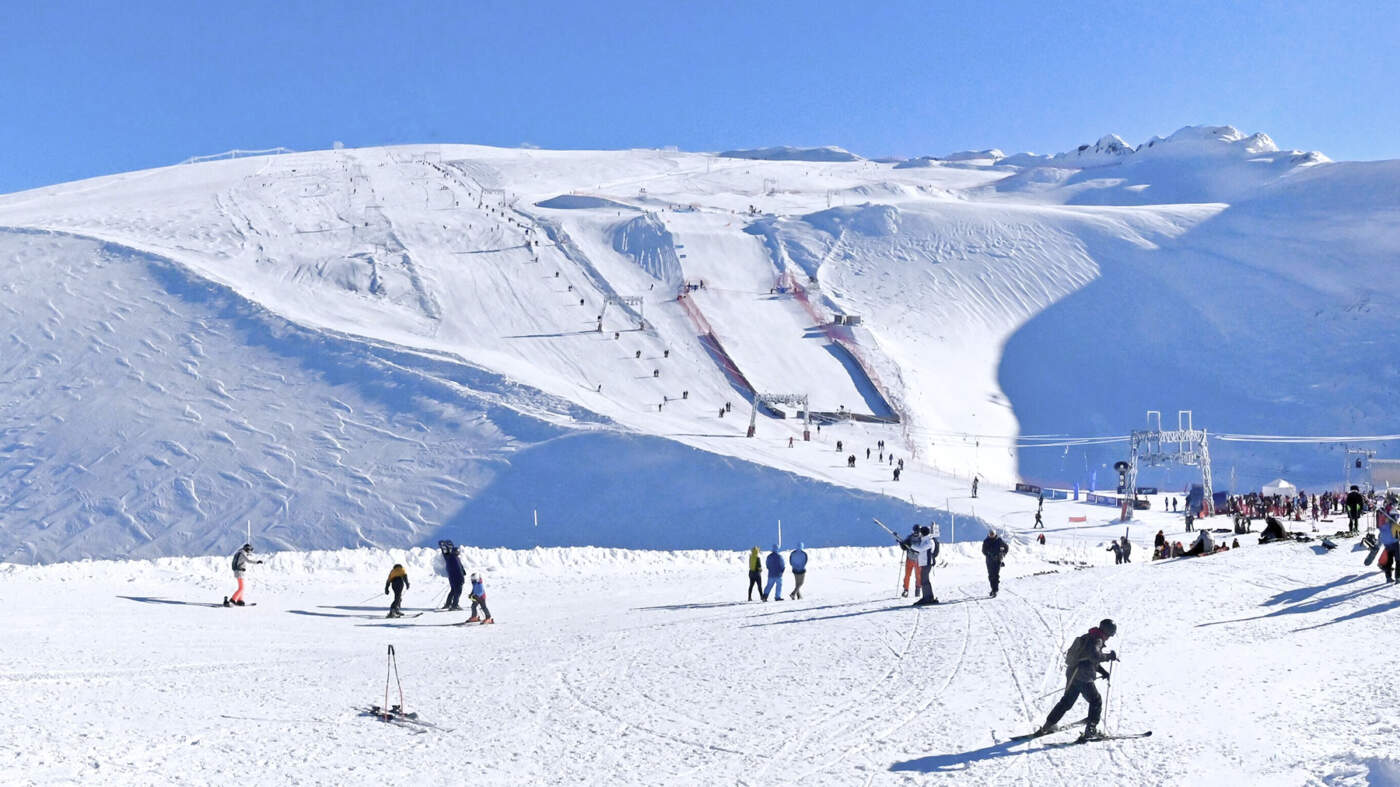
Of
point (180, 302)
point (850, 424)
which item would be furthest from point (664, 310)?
point (180, 302)

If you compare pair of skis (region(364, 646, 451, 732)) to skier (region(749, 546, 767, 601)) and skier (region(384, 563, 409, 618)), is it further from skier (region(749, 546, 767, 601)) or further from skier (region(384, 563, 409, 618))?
skier (region(749, 546, 767, 601))

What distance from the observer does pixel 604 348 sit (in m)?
47.3

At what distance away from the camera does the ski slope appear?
791cm

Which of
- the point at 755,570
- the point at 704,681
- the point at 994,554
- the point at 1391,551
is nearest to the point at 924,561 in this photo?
the point at 994,554

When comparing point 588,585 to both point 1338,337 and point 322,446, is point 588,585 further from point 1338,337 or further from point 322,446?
point 1338,337

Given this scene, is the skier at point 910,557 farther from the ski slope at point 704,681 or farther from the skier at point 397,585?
the skier at point 397,585

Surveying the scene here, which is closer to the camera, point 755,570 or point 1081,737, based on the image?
point 1081,737

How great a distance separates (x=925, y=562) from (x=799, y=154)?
148m

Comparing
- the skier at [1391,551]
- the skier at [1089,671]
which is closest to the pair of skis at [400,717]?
the skier at [1089,671]

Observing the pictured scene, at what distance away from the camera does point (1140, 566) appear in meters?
18.8

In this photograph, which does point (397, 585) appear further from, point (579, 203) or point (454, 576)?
point (579, 203)

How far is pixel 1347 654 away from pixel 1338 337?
178 feet

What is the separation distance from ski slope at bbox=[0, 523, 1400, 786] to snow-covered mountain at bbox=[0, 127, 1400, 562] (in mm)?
14502

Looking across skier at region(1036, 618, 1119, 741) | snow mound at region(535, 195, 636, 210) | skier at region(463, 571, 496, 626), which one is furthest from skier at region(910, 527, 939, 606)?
snow mound at region(535, 195, 636, 210)
